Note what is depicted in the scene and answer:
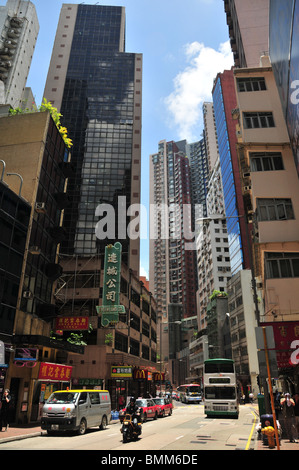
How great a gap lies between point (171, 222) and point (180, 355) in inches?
2696

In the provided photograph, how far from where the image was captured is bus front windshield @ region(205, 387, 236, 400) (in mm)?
26297

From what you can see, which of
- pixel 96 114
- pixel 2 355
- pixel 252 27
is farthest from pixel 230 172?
pixel 2 355

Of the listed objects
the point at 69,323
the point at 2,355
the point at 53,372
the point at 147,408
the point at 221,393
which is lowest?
the point at 147,408

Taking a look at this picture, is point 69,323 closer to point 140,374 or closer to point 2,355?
point 2,355

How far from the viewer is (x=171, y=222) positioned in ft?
577

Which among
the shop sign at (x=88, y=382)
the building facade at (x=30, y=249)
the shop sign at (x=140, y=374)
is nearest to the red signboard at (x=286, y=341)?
the building facade at (x=30, y=249)

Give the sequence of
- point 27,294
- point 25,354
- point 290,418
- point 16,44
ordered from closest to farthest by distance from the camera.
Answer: point 290,418
point 25,354
point 27,294
point 16,44

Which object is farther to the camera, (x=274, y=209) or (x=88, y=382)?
(x=88, y=382)

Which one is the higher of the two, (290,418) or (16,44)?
(16,44)

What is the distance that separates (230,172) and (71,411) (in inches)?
3227

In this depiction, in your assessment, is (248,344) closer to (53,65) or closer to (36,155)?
(36,155)

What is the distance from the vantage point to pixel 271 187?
23109mm

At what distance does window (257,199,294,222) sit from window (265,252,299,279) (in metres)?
2.60
